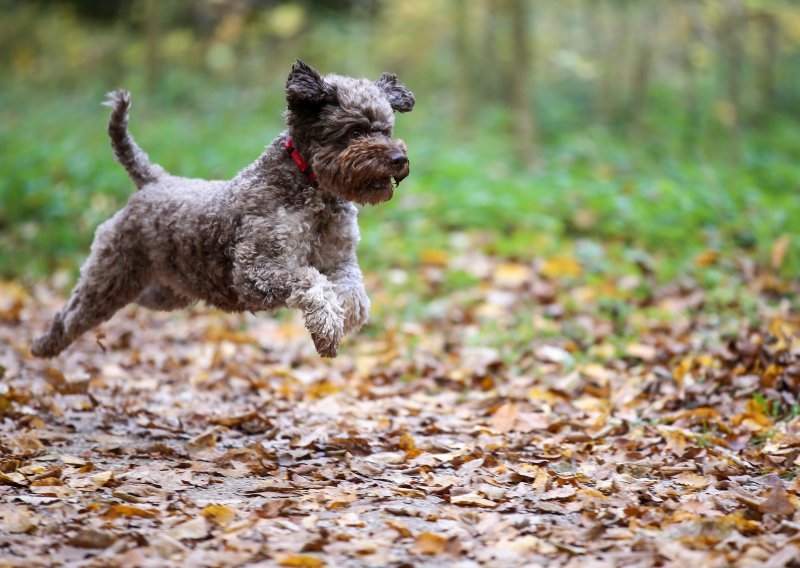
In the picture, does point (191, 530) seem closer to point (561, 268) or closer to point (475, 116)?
point (561, 268)

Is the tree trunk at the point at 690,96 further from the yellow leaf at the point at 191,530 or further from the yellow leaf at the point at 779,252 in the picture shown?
the yellow leaf at the point at 191,530

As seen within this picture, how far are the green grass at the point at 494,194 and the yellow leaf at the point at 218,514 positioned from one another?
22.3ft

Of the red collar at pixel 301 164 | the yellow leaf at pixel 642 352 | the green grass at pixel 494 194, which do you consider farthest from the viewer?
the green grass at pixel 494 194

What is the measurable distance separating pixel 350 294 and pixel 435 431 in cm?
120

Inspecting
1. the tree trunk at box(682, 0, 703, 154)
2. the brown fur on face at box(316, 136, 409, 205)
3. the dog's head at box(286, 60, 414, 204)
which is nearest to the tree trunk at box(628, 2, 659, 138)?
the tree trunk at box(682, 0, 703, 154)

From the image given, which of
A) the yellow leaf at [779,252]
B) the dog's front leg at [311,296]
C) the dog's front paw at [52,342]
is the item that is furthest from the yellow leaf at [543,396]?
the yellow leaf at [779,252]

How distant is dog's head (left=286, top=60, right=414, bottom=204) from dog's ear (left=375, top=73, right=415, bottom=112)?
17 cm

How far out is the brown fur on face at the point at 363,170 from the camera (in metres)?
4.91

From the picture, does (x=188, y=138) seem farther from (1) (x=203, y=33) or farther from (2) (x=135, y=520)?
(2) (x=135, y=520)

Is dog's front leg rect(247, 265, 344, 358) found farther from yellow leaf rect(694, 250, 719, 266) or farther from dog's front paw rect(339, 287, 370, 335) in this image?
yellow leaf rect(694, 250, 719, 266)

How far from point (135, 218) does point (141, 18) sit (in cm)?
2136

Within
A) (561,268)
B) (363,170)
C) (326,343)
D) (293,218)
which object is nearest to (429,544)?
(326,343)

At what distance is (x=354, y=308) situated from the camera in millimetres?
5324

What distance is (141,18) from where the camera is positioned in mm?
25062
